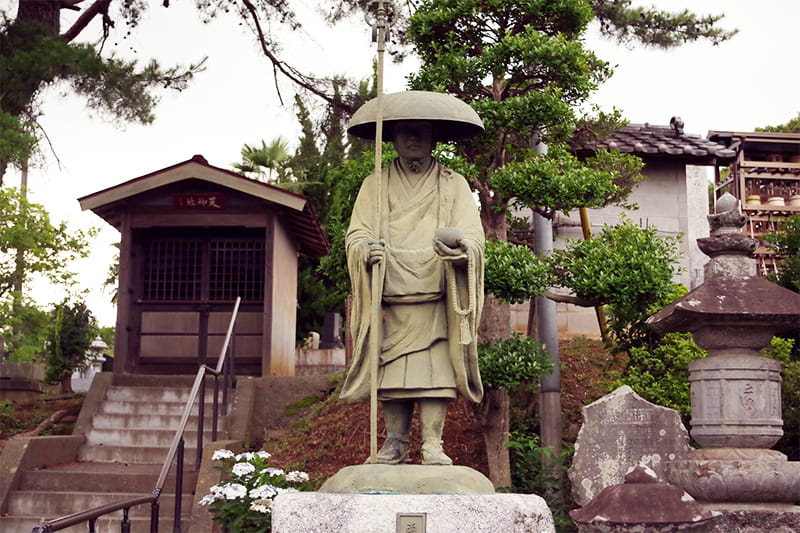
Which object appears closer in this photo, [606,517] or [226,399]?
[606,517]

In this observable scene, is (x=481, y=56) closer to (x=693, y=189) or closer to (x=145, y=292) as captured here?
(x=145, y=292)

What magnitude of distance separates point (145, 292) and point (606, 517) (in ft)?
38.4

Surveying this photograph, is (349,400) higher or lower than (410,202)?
lower

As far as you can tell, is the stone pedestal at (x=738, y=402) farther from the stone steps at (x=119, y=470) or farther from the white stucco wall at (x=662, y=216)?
the white stucco wall at (x=662, y=216)

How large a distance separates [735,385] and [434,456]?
3.40 m

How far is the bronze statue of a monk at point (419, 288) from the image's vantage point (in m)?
5.20

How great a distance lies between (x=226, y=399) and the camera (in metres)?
11.5

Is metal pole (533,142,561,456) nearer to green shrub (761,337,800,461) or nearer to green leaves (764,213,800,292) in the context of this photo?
green shrub (761,337,800,461)

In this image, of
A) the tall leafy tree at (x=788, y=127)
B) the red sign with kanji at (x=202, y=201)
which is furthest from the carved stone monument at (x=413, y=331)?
the tall leafy tree at (x=788, y=127)

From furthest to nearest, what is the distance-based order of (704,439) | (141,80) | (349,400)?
(141,80)
(704,439)
(349,400)

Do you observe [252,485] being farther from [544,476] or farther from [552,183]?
[552,183]

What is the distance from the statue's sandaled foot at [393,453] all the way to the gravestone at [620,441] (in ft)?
11.0

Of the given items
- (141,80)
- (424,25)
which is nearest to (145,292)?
(141,80)

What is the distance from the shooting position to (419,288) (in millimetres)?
5316
